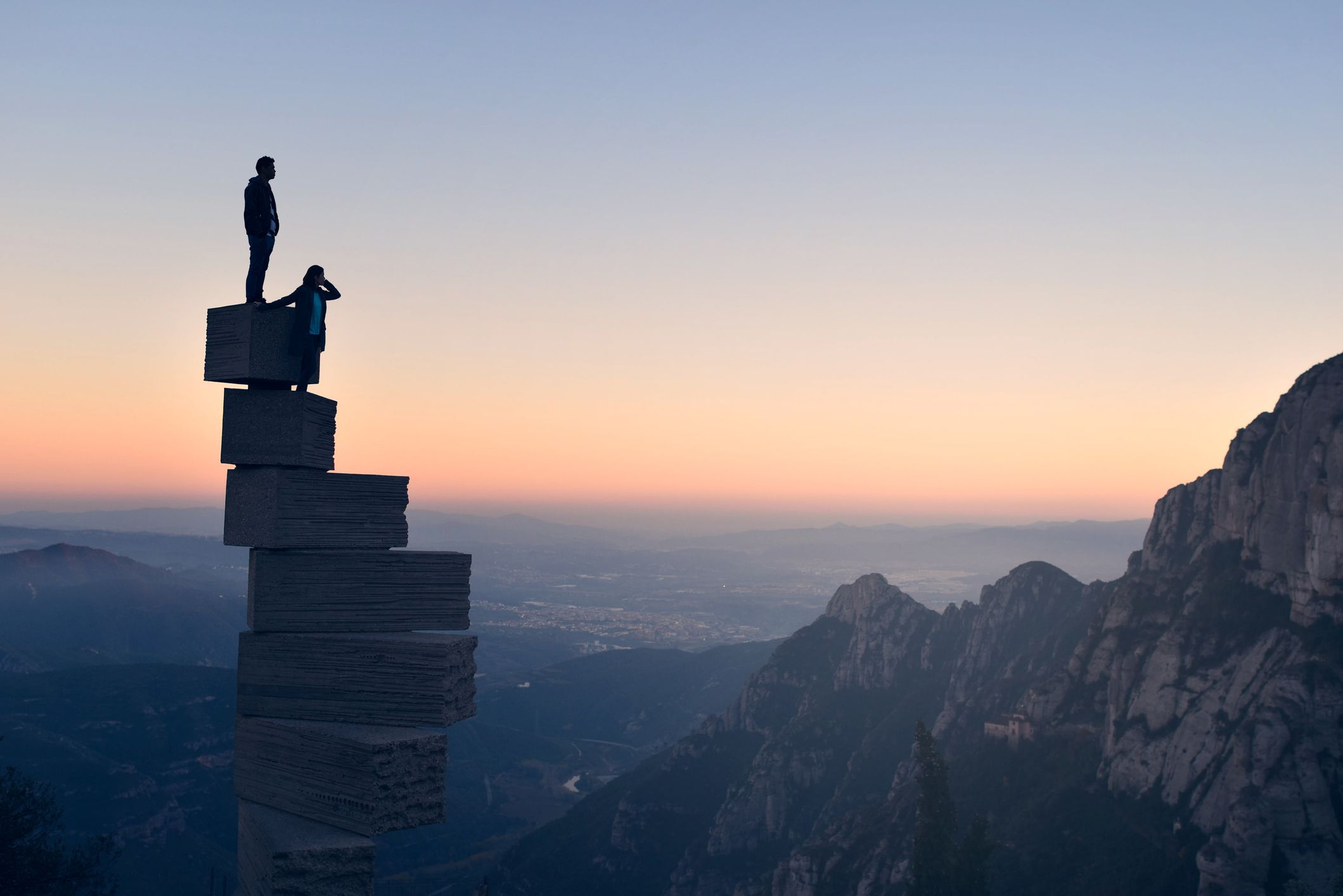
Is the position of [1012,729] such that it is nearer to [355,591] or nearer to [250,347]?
[355,591]

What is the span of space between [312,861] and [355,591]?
2.27 metres

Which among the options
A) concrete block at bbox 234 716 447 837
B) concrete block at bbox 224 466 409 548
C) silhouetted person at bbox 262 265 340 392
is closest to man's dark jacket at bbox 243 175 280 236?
silhouetted person at bbox 262 265 340 392

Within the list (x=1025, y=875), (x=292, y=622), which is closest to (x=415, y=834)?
(x=1025, y=875)

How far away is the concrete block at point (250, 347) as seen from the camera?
820cm

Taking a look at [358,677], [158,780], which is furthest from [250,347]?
[158,780]

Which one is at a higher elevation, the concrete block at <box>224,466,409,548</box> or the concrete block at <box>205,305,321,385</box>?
the concrete block at <box>205,305,321,385</box>

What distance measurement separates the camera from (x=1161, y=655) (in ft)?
265

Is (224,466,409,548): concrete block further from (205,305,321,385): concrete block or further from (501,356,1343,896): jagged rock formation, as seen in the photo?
(501,356,1343,896): jagged rock formation

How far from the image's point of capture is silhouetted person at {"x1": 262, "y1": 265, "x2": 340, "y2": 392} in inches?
328

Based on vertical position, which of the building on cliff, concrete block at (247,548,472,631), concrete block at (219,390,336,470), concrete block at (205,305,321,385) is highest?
concrete block at (205,305,321,385)

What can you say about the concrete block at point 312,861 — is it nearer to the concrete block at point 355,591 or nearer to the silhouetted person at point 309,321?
the concrete block at point 355,591

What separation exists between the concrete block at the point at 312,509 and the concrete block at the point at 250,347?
836 millimetres

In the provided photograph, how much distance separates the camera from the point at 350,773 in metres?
7.47

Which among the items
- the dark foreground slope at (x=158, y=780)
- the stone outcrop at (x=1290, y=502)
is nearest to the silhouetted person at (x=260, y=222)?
the stone outcrop at (x=1290, y=502)
